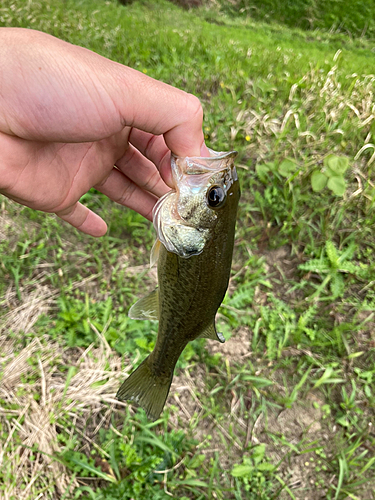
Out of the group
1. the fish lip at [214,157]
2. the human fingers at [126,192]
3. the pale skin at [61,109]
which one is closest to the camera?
the pale skin at [61,109]

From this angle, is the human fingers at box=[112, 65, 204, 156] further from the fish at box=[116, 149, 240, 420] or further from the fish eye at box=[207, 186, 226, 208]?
the fish eye at box=[207, 186, 226, 208]

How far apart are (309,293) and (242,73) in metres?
3.99

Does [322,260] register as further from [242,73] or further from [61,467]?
[242,73]

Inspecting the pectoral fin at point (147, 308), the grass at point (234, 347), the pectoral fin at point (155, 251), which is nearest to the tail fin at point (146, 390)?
the pectoral fin at point (147, 308)

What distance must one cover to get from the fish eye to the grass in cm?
162

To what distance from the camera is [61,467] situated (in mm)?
2318

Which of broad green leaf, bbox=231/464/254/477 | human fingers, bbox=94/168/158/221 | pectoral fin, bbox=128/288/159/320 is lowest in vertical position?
broad green leaf, bbox=231/464/254/477

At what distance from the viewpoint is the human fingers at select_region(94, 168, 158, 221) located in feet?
8.65

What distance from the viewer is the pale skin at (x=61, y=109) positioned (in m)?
1.48

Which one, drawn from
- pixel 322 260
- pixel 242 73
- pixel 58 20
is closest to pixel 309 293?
pixel 322 260

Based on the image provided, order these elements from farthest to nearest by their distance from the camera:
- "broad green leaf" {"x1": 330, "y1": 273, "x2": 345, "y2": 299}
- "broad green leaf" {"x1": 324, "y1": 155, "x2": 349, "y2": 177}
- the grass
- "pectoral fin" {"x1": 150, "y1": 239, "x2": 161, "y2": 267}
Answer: "broad green leaf" {"x1": 324, "y1": 155, "x2": 349, "y2": 177}, "broad green leaf" {"x1": 330, "y1": 273, "x2": 345, "y2": 299}, the grass, "pectoral fin" {"x1": 150, "y1": 239, "x2": 161, "y2": 267}

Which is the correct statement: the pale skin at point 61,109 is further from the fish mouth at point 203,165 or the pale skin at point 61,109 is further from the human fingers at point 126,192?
the human fingers at point 126,192

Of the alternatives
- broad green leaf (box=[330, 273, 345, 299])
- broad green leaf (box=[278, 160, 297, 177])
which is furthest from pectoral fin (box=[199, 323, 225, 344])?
broad green leaf (box=[278, 160, 297, 177])

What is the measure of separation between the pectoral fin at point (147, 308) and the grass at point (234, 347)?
2.39 ft
